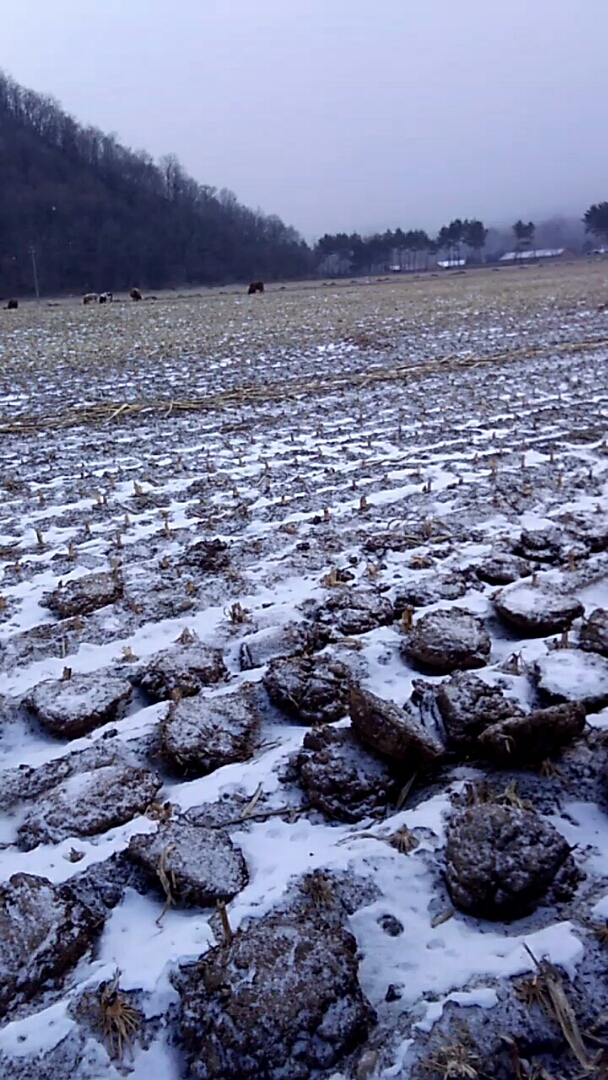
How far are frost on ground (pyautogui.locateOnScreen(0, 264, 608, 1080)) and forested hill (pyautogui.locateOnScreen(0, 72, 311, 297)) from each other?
74.8 metres

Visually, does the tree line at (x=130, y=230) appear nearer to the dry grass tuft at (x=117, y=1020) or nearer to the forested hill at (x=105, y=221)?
the forested hill at (x=105, y=221)

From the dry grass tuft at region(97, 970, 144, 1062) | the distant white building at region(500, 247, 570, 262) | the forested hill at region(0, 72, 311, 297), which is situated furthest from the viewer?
the distant white building at region(500, 247, 570, 262)

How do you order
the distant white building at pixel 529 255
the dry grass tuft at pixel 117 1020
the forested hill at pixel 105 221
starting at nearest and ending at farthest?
the dry grass tuft at pixel 117 1020 → the forested hill at pixel 105 221 → the distant white building at pixel 529 255

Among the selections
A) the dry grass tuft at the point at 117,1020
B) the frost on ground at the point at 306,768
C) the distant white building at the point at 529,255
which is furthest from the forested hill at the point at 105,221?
the dry grass tuft at the point at 117,1020

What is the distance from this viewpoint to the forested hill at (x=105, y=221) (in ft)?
271

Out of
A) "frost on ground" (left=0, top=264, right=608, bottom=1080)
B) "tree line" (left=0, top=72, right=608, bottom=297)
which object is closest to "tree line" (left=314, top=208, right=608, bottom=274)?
"tree line" (left=0, top=72, right=608, bottom=297)

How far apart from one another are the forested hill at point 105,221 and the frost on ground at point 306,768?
246ft

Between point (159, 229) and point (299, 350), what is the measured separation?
8687 centimetres

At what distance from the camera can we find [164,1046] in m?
2.28

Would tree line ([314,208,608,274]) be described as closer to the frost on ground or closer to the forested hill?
the forested hill

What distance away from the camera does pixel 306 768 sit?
3256 mm

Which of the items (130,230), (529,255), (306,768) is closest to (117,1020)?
(306,768)

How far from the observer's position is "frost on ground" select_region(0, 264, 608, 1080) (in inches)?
90.3

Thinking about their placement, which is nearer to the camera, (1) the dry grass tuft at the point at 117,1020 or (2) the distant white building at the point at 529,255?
(1) the dry grass tuft at the point at 117,1020
